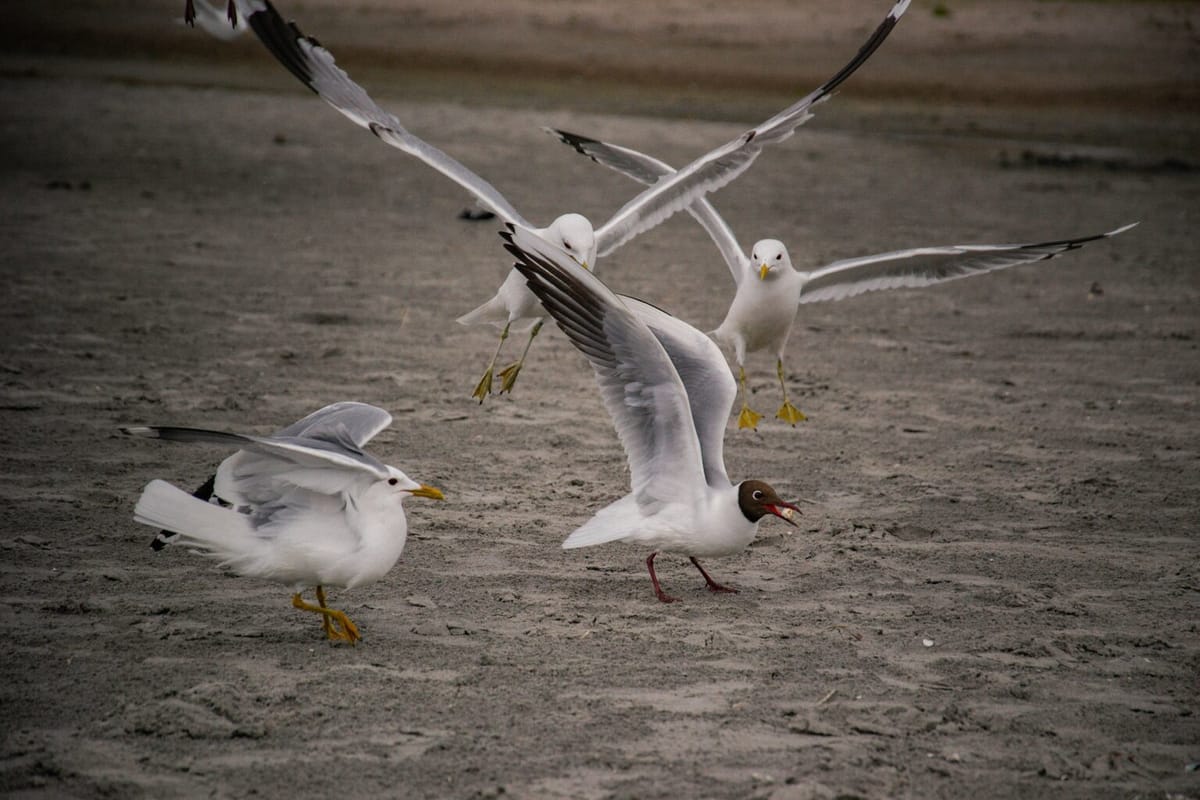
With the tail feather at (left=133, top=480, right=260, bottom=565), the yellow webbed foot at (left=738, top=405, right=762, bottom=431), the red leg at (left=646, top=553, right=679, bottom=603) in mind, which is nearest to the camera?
the tail feather at (left=133, top=480, right=260, bottom=565)

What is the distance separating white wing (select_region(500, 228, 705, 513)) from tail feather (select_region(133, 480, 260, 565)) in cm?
127

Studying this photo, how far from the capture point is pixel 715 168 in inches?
278

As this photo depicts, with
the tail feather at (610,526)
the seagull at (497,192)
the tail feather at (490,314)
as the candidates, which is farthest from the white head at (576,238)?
the tail feather at (610,526)

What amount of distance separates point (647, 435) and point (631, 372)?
9.8 inches

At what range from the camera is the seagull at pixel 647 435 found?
191 inches

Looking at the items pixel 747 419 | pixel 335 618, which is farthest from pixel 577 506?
pixel 335 618

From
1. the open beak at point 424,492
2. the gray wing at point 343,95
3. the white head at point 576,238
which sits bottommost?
the open beak at point 424,492

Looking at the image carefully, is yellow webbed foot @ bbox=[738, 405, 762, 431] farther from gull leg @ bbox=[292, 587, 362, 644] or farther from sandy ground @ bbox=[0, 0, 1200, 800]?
gull leg @ bbox=[292, 587, 362, 644]

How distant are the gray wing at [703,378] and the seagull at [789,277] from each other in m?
1.60

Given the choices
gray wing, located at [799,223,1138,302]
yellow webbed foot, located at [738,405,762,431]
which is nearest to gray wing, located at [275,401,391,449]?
yellow webbed foot, located at [738,405,762,431]

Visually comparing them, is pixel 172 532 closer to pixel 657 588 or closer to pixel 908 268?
pixel 657 588

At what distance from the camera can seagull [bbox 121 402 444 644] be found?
14.0ft

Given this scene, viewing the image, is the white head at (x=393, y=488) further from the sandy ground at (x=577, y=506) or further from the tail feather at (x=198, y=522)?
the sandy ground at (x=577, y=506)

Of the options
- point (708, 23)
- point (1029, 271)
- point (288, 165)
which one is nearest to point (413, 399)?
point (1029, 271)
